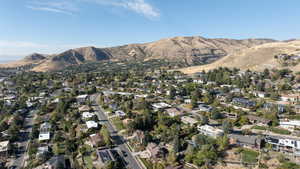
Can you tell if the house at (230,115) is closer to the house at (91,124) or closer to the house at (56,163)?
the house at (91,124)

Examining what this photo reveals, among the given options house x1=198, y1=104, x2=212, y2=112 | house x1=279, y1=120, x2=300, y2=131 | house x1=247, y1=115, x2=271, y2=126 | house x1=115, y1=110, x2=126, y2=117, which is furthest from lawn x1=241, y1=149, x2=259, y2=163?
house x1=115, y1=110, x2=126, y2=117

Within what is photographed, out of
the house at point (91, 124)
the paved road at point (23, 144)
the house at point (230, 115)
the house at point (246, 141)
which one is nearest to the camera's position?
the house at point (246, 141)

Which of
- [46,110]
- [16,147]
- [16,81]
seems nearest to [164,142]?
[16,147]

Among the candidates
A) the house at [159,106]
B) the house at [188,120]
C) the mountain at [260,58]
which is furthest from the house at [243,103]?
the mountain at [260,58]

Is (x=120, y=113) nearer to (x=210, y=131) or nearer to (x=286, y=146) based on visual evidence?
(x=210, y=131)

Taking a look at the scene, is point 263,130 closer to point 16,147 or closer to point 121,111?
point 121,111
